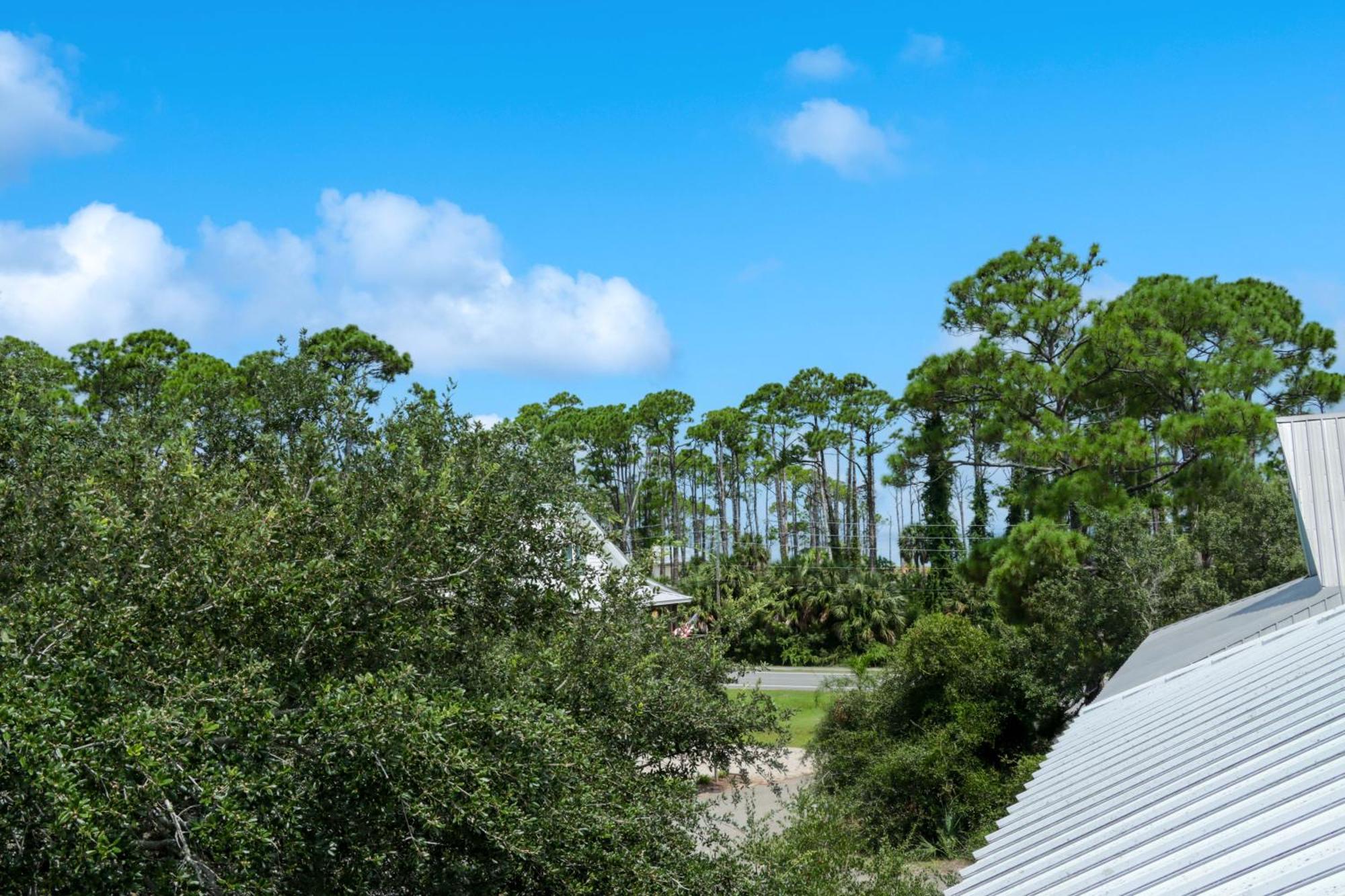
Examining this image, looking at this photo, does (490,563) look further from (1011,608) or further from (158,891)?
(1011,608)

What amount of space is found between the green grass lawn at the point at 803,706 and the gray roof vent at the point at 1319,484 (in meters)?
14.8

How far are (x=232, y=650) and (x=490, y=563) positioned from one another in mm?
1899

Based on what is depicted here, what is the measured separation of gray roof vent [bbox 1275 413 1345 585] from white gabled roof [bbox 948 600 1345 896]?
5232mm

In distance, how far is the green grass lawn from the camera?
29.7 m

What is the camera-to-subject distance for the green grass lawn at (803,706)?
2967 cm

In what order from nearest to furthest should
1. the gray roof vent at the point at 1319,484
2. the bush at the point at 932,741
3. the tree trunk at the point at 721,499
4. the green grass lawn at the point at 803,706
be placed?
the gray roof vent at the point at 1319,484 < the bush at the point at 932,741 < the green grass lawn at the point at 803,706 < the tree trunk at the point at 721,499

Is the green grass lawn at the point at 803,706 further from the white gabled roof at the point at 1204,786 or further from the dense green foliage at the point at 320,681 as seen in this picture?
the dense green foliage at the point at 320,681

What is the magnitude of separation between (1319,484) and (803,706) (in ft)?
66.1

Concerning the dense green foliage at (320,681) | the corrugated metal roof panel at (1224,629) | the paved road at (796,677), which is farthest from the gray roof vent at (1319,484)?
the paved road at (796,677)

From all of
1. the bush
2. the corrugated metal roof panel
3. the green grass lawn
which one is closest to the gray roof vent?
the corrugated metal roof panel

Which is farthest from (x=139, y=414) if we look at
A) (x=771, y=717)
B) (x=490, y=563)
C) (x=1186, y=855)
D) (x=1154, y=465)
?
(x=1154, y=465)

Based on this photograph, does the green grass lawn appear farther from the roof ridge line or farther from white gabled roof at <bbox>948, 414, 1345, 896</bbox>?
white gabled roof at <bbox>948, 414, 1345, 896</bbox>

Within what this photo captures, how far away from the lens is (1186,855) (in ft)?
16.4

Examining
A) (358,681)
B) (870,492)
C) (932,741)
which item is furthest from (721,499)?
(358,681)
